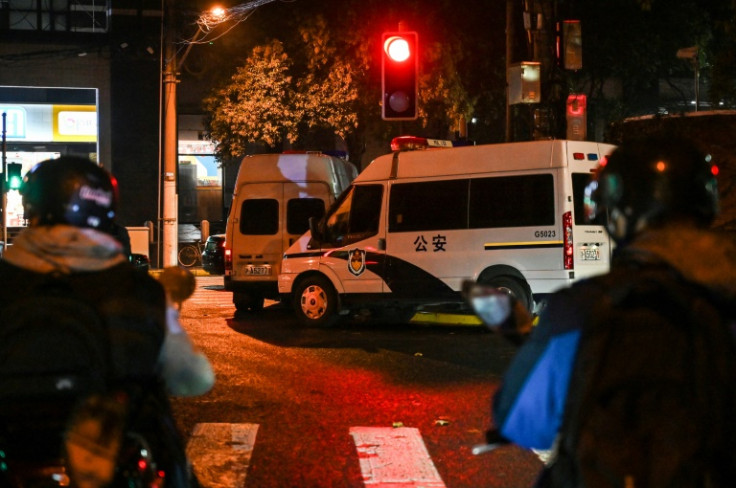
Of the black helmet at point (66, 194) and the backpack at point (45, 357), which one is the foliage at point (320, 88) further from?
the backpack at point (45, 357)

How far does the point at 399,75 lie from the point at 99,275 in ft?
32.9

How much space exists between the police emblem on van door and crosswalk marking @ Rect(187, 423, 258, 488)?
6.50 m

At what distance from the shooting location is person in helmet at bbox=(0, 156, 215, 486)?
2.88 meters

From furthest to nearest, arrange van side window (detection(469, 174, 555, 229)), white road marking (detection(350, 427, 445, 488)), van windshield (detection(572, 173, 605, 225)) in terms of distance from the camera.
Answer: van side window (detection(469, 174, 555, 229)), van windshield (detection(572, 173, 605, 225)), white road marking (detection(350, 427, 445, 488))

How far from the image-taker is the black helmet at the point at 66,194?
9.84ft

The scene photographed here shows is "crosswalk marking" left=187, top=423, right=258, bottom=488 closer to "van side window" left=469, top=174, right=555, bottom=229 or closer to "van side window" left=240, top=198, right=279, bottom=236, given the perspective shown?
"van side window" left=469, top=174, right=555, bottom=229

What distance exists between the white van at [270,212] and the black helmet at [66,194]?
13.7m

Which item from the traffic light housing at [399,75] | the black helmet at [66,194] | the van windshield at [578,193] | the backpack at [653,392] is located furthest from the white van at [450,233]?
the backpack at [653,392]

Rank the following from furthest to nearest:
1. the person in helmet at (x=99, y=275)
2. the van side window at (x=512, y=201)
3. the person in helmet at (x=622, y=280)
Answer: the van side window at (x=512, y=201) → the person in helmet at (x=99, y=275) → the person in helmet at (x=622, y=280)

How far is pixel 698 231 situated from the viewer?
238cm

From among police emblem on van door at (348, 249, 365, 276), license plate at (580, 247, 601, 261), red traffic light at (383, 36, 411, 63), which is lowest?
police emblem on van door at (348, 249, 365, 276)

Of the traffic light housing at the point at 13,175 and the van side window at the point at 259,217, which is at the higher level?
the traffic light housing at the point at 13,175

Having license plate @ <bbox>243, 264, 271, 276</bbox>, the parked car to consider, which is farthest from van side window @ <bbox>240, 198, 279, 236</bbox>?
the parked car

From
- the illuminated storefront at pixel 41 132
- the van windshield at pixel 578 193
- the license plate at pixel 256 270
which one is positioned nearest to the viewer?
the van windshield at pixel 578 193
